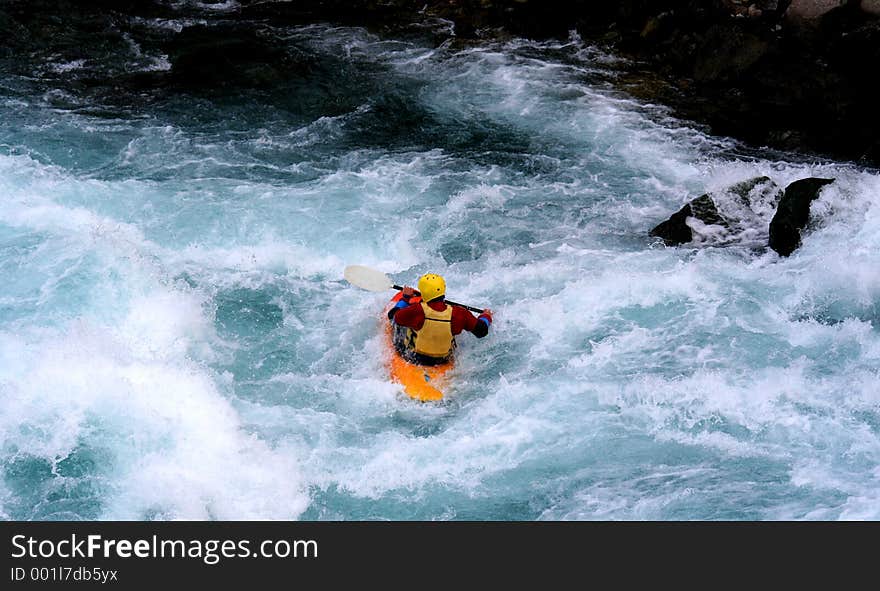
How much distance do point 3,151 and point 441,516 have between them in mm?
7591

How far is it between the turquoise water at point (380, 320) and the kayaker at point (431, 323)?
346mm

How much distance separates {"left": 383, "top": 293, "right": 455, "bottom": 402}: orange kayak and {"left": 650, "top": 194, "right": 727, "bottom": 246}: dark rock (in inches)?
133

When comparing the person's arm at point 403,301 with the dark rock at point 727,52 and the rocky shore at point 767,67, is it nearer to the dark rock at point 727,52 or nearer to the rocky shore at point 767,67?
the rocky shore at point 767,67

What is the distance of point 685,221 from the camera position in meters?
9.94

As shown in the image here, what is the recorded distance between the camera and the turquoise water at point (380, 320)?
706 cm

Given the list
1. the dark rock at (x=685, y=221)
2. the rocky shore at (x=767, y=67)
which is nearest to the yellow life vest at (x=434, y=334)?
the dark rock at (x=685, y=221)

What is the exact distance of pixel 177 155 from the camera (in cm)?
1127

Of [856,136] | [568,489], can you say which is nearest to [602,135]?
[856,136]

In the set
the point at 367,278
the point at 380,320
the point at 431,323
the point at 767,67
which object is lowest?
the point at 380,320

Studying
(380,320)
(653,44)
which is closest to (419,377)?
(380,320)

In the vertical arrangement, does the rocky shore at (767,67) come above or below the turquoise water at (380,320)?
above

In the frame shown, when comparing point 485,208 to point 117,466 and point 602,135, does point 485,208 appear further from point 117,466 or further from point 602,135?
point 117,466

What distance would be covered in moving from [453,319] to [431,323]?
0.71 ft

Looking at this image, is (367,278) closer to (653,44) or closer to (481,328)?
(481,328)
